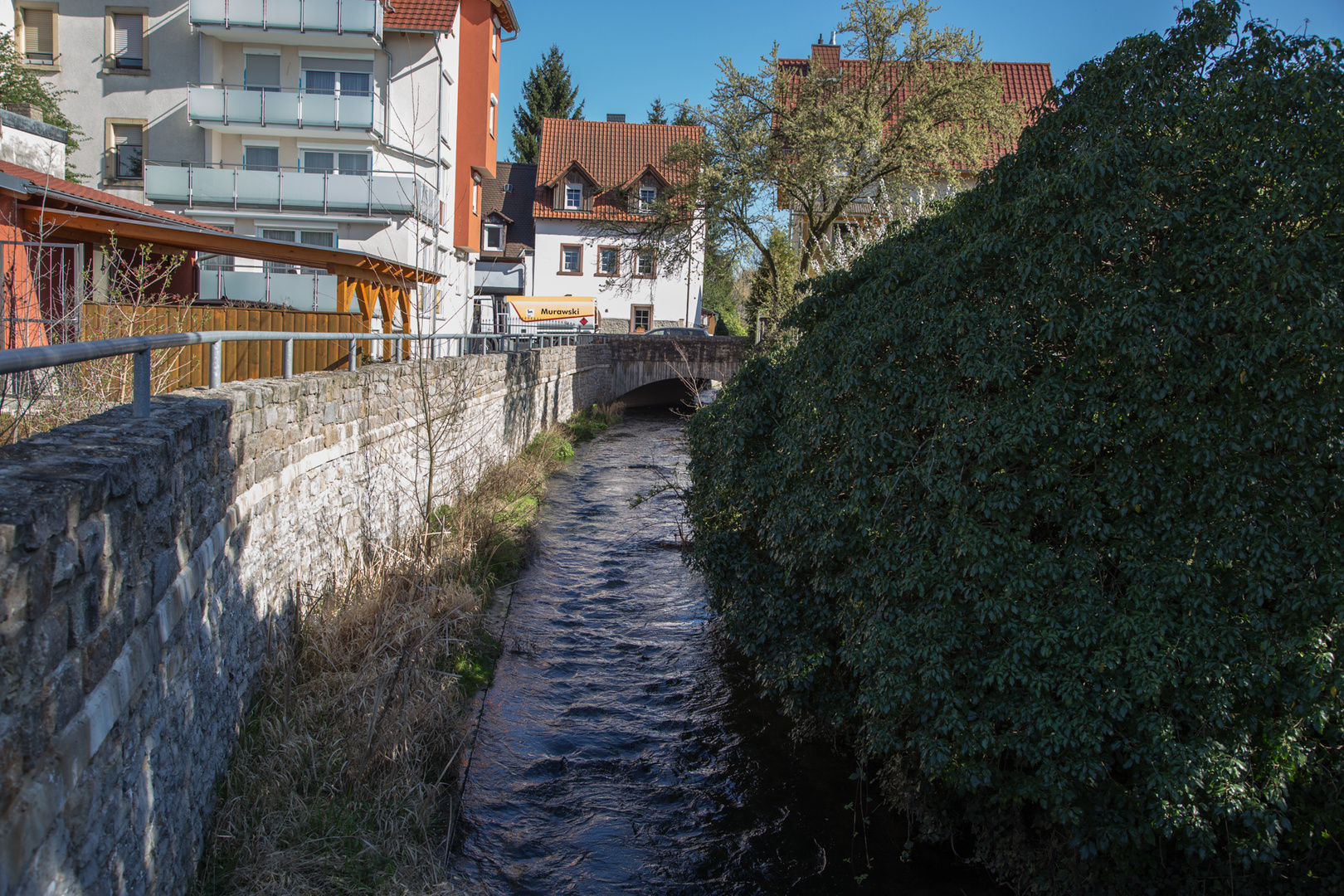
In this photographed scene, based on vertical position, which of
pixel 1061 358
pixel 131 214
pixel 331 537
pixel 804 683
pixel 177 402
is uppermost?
pixel 131 214

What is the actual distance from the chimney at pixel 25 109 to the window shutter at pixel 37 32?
15.1 feet

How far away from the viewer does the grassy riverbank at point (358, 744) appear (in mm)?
5102

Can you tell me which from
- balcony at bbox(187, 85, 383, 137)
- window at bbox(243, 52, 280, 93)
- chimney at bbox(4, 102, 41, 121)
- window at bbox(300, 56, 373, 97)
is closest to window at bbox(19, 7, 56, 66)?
balcony at bbox(187, 85, 383, 137)

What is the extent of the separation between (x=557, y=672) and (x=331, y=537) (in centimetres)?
243

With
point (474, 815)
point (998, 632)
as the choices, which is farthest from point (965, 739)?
point (474, 815)

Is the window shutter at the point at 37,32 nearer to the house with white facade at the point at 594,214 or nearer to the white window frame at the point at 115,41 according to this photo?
the white window frame at the point at 115,41

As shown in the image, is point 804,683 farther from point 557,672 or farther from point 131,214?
point 131,214

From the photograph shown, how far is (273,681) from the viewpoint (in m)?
6.55

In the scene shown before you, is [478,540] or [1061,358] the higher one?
[1061,358]

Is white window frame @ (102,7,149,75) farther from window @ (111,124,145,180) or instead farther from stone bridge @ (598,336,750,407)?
stone bridge @ (598,336,750,407)

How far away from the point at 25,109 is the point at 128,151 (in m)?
4.46

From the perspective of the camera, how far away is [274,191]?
23.7 metres

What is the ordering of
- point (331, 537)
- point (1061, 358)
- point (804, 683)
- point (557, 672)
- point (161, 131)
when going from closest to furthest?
1. point (1061, 358)
2. point (804, 683)
3. point (331, 537)
4. point (557, 672)
5. point (161, 131)

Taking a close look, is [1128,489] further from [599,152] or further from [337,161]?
[599,152]
